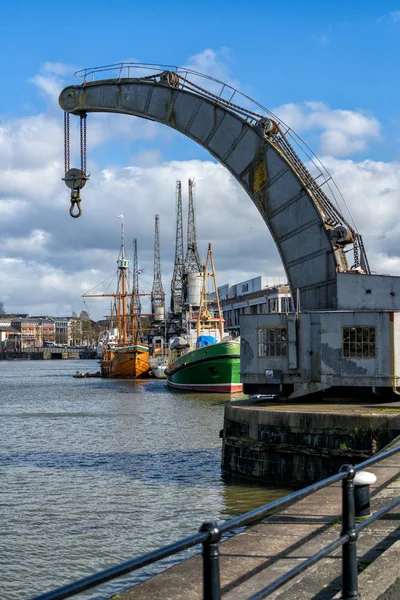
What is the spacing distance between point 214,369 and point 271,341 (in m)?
40.3

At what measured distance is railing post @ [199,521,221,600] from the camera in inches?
161

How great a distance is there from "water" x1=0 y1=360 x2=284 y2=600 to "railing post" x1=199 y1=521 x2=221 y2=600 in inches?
291

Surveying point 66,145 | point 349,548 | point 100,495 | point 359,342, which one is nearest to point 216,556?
point 349,548

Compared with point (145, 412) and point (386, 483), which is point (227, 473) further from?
point (145, 412)

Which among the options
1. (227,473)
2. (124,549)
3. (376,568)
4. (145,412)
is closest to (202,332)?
(145,412)

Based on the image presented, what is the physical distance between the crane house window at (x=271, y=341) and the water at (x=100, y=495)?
3563 millimetres

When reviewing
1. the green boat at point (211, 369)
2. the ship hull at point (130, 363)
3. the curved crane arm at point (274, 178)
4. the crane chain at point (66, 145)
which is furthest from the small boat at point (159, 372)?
the curved crane arm at point (274, 178)

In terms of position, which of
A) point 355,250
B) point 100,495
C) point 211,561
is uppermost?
point 355,250

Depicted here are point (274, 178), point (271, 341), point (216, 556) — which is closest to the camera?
point (216, 556)

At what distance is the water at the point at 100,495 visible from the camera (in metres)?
13.3

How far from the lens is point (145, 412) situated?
44.7 m

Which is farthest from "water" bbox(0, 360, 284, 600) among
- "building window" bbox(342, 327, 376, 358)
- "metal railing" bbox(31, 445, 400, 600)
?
"metal railing" bbox(31, 445, 400, 600)

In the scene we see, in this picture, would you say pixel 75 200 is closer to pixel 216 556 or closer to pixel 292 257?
pixel 292 257

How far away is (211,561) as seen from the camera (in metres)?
4.13
